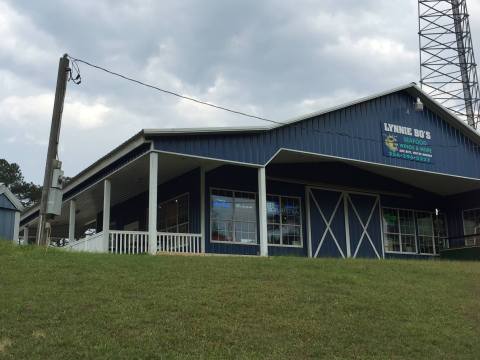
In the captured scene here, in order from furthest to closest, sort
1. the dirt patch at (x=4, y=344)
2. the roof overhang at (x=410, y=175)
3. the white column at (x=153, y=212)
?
the roof overhang at (x=410, y=175) < the white column at (x=153, y=212) < the dirt patch at (x=4, y=344)

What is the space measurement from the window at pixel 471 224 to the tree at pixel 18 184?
33535 millimetres

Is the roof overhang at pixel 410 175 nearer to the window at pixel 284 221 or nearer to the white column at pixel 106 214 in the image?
Answer: the window at pixel 284 221

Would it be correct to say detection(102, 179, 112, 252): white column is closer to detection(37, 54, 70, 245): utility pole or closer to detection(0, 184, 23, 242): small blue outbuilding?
detection(37, 54, 70, 245): utility pole

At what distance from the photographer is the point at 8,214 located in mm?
21938

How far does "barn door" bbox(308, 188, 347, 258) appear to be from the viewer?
21.8 meters

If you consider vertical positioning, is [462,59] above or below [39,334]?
above

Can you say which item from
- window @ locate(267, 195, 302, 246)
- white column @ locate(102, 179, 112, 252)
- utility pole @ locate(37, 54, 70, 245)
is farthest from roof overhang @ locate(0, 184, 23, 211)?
window @ locate(267, 195, 302, 246)

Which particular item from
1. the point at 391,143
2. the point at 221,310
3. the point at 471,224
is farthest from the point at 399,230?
the point at 221,310

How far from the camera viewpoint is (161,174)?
787 inches

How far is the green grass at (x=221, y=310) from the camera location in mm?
8680

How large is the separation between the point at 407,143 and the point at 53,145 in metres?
11.8

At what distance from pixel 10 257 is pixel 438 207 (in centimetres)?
1753

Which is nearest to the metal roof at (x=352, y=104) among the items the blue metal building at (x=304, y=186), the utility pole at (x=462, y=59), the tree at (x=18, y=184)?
the blue metal building at (x=304, y=186)

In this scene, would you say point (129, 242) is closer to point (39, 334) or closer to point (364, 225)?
point (39, 334)
